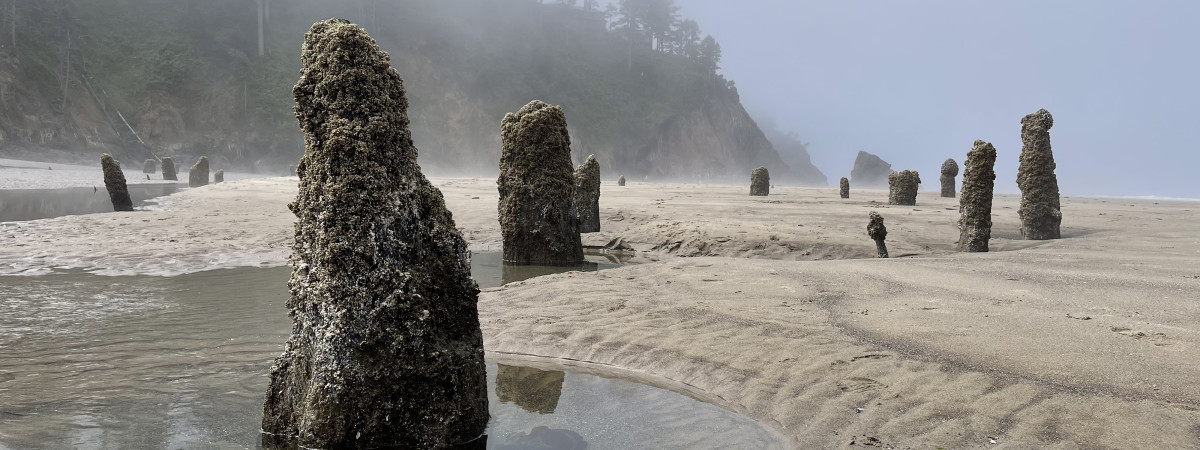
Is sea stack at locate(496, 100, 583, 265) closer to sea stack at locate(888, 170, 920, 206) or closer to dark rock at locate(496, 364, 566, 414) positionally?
dark rock at locate(496, 364, 566, 414)

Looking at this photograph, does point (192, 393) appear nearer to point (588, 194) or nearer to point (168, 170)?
point (588, 194)

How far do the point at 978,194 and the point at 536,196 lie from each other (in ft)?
22.6

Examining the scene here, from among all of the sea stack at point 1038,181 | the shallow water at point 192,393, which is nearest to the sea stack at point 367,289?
the shallow water at point 192,393

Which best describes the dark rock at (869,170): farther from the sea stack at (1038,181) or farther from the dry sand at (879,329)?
the dry sand at (879,329)

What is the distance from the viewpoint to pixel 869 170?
243 ft

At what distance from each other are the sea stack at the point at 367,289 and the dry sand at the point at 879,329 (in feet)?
5.61

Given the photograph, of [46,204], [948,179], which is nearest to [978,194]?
[948,179]

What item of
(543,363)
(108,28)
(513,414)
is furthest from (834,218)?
(108,28)

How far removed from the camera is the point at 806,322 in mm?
5902

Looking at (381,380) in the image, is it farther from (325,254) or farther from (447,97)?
(447,97)

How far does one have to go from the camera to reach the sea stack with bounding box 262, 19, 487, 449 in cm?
351

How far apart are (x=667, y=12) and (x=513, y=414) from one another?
94668mm

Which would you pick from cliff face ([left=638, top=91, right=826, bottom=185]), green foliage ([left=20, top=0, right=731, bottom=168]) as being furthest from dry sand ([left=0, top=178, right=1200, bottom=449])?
cliff face ([left=638, top=91, right=826, bottom=185])

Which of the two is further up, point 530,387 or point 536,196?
point 536,196
